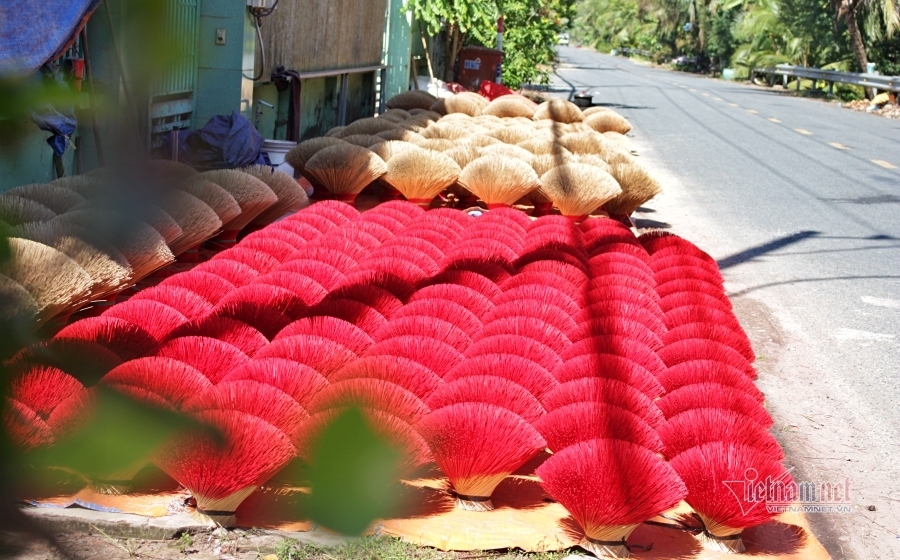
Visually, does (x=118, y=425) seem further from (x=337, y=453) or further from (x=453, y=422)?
(x=453, y=422)

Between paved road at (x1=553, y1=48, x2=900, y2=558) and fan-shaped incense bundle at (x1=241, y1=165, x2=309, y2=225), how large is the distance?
2624mm

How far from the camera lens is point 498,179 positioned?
662 cm

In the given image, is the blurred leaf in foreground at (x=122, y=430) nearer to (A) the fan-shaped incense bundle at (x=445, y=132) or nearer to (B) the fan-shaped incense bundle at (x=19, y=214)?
(B) the fan-shaped incense bundle at (x=19, y=214)

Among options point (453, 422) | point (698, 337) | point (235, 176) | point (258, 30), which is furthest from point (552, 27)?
point (453, 422)

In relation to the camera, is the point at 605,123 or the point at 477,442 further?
the point at 605,123

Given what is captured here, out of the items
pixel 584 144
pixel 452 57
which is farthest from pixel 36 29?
pixel 452 57

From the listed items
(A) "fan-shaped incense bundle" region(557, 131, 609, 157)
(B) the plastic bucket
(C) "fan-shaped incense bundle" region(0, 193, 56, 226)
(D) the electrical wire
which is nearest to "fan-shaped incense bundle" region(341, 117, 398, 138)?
(B) the plastic bucket

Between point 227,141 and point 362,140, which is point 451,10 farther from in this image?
point 227,141

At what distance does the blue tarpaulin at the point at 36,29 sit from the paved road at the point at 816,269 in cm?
275

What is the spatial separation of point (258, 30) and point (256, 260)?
3.18 m

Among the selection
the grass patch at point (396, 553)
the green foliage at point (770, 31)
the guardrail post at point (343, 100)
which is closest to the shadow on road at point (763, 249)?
the grass patch at point (396, 553)

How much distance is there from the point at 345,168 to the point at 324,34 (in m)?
3.80

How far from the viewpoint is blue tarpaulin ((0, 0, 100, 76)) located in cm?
50

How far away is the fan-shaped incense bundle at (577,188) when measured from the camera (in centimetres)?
652
